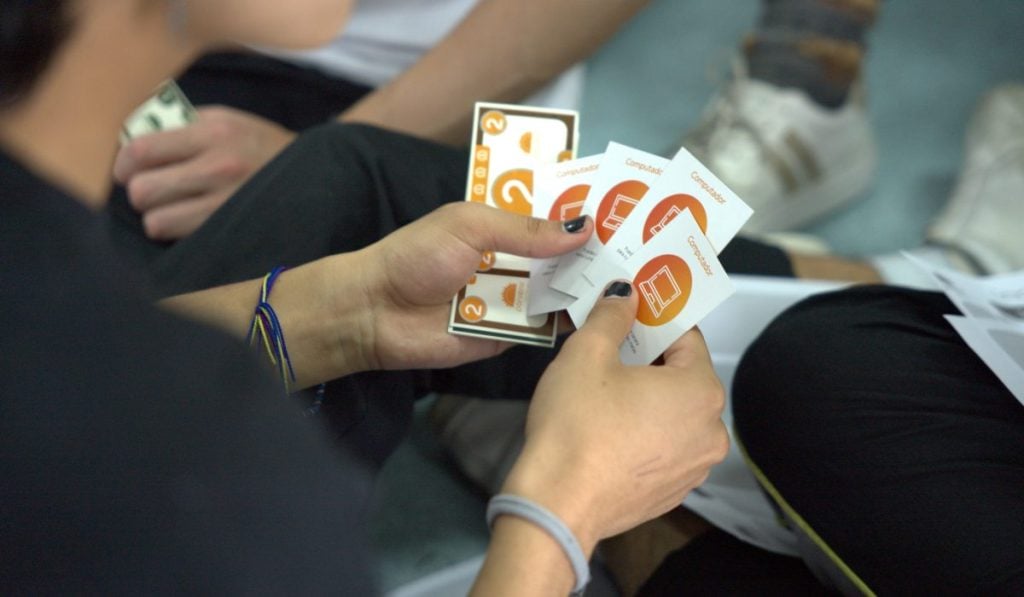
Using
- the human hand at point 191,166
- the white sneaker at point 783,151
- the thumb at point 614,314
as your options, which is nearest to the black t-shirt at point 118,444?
the thumb at point 614,314

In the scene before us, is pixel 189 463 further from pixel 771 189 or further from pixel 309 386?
pixel 771 189

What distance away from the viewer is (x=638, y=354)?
A: 77 cm

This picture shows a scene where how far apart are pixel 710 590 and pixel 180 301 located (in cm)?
62

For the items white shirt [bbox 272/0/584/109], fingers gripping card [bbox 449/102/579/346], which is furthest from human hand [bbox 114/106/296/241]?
fingers gripping card [bbox 449/102/579/346]

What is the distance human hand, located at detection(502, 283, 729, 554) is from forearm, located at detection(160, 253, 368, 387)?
0.25m

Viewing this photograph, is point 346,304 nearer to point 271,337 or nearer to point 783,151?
point 271,337

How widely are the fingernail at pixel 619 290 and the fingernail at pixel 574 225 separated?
2.4 inches

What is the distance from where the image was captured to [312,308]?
2.71 ft

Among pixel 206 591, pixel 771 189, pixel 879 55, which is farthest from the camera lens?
pixel 879 55

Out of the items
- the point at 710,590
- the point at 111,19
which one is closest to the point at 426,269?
the point at 111,19

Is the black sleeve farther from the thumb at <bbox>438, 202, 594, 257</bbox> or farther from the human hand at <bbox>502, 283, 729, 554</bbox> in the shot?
the thumb at <bbox>438, 202, 594, 257</bbox>

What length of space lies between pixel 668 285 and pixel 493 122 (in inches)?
10.3

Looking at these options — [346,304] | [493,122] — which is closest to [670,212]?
[493,122]

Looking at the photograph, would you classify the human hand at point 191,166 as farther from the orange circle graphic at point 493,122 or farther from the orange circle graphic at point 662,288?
the orange circle graphic at point 662,288
